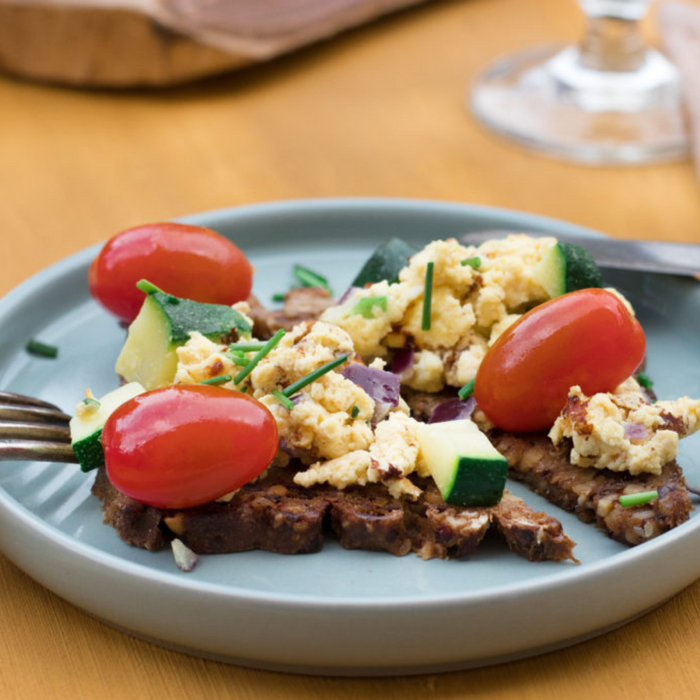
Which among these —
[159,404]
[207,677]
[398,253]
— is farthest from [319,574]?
[398,253]

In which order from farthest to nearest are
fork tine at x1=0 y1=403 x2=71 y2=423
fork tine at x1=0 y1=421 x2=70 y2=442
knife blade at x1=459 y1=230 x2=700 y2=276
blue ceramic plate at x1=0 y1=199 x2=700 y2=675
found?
knife blade at x1=459 y1=230 x2=700 y2=276 < fork tine at x1=0 y1=403 x2=71 y2=423 < fork tine at x1=0 y1=421 x2=70 y2=442 < blue ceramic plate at x1=0 y1=199 x2=700 y2=675

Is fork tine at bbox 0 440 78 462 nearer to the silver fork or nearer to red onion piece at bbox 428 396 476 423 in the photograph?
the silver fork

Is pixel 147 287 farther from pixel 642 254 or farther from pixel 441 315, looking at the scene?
pixel 642 254

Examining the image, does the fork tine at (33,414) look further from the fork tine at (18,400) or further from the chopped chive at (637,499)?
Result: the chopped chive at (637,499)

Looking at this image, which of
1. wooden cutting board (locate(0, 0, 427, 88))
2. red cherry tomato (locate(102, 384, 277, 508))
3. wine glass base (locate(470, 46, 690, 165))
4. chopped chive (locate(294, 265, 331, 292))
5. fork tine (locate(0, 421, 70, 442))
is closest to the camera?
red cherry tomato (locate(102, 384, 277, 508))

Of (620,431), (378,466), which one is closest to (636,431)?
(620,431)

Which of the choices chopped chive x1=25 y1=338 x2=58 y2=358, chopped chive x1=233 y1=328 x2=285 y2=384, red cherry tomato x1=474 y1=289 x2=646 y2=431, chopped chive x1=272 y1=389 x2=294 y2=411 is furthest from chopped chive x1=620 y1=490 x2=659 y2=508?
chopped chive x1=25 y1=338 x2=58 y2=358
